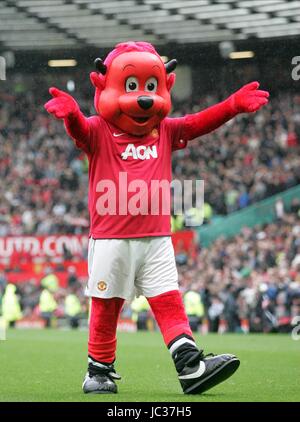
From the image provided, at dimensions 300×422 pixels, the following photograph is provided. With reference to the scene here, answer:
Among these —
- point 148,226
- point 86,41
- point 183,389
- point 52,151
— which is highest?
point 86,41

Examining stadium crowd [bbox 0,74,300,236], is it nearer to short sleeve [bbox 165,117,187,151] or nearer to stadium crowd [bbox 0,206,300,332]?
stadium crowd [bbox 0,206,300,332]

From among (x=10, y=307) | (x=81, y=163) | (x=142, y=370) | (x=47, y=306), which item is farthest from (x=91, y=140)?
(x=81, y=163)

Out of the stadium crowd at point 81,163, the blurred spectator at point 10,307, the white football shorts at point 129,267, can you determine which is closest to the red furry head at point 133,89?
the white football shorts at point 129,267

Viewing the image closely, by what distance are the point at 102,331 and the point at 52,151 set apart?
1746cm

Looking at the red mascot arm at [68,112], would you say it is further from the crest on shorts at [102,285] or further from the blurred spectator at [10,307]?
the blurred spectator at [10,307]

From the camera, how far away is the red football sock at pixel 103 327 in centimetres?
706

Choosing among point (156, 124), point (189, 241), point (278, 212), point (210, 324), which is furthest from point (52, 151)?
point (156, 124)

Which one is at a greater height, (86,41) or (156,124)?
(86,41)

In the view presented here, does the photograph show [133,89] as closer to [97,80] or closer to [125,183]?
[97,80]

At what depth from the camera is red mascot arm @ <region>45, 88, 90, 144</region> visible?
6.59m

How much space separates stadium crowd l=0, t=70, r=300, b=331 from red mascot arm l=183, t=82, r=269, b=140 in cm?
960

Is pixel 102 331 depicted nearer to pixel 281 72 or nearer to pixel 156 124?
pixel 156 124

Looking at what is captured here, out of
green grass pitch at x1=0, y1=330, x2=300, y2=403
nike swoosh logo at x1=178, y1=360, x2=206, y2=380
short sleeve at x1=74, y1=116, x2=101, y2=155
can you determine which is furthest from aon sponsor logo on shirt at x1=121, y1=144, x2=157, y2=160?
green grass pitch at x1=0, y1=330, x2=300, y2=403

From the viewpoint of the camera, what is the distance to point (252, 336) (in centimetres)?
1548
